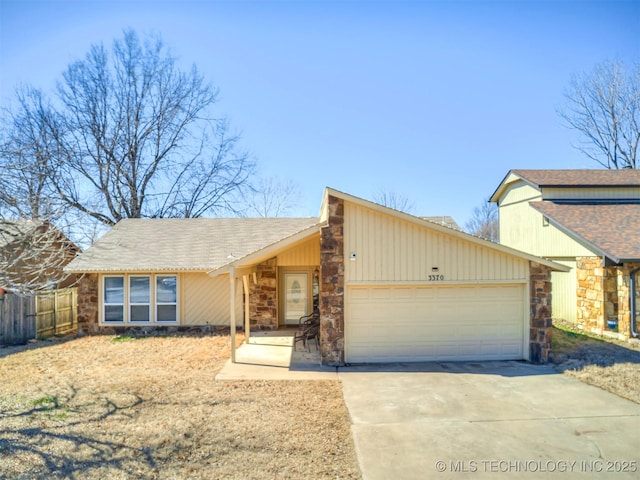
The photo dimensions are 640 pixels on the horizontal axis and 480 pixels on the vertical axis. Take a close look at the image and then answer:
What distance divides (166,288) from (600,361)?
1252 centimetres

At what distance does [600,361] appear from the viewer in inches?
361

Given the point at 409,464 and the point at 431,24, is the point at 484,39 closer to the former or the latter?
the point at 431,24

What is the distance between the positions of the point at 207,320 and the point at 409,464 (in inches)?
404

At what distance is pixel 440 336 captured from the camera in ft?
31.6

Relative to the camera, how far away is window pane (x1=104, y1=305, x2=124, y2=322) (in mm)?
13750

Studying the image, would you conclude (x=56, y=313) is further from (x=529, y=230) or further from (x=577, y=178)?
(x=577, y=178)

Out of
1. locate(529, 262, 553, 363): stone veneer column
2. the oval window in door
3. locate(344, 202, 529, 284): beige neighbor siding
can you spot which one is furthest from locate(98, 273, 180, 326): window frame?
locate(529, 262, 553, 363): stone veneer column

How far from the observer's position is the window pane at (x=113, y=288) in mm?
13797

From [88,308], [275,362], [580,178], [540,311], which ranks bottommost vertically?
[275,362]

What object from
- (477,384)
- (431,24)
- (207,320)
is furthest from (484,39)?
(207,320)

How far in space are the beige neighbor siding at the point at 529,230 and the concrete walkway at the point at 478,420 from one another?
22.4 ft

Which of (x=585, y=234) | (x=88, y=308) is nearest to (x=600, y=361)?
(x=585, y=234)

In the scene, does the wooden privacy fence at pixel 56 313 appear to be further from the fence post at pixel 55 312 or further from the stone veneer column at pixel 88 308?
the stone veneer column at pixel 88 308

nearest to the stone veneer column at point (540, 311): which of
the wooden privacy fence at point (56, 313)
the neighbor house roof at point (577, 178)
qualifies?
the neighbor house roof at point (577, 178)
